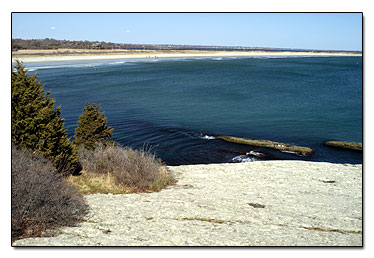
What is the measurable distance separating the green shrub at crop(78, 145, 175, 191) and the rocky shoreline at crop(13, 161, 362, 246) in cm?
73

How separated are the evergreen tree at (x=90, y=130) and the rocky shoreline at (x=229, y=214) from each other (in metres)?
5.26

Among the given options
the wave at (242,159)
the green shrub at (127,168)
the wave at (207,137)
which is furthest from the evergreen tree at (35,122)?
the wave at (207,137)

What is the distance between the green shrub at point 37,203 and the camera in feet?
24.1

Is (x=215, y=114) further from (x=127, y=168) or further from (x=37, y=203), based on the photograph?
(x=37, y=203)

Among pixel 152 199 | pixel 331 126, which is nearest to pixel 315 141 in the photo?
pixel 331 126

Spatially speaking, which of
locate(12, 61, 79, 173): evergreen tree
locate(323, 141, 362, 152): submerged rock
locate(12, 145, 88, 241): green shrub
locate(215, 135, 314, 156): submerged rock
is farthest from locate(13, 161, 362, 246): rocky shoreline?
locate(323, 141, 362, 152): submerged rock

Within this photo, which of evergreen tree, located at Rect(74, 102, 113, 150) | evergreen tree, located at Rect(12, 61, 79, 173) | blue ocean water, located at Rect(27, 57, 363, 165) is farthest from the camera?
blue ocean water, located at Rect(27, 57, 363, 165)

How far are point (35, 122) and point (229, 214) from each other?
6836 millimetres

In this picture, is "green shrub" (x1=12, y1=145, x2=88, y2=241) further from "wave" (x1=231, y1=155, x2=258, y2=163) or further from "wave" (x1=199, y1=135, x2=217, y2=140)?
"wave" (x1=199, y1=135, x2=217, y2=140)

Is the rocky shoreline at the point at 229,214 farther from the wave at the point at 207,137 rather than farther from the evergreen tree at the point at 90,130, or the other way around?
the wave at the point at 207,137

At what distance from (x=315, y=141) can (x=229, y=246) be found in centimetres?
2190

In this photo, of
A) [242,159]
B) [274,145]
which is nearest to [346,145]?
[274,145]

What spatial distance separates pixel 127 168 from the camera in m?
12.9

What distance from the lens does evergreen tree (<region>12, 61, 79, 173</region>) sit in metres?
10.3
